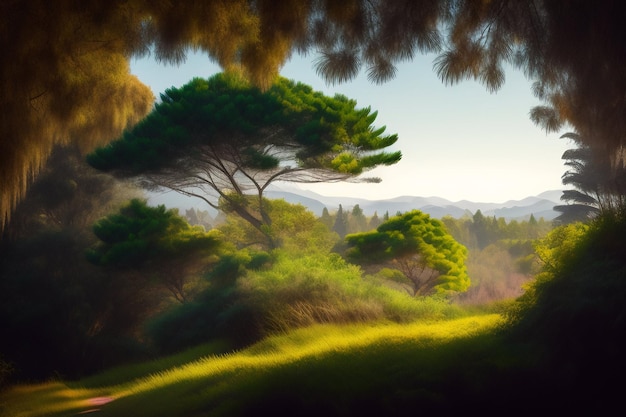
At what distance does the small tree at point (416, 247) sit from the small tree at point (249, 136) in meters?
1.82

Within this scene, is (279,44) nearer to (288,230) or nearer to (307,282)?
(307,282)

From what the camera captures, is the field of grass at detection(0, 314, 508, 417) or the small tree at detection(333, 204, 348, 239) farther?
the small tree at detection(333, 204, 348, 239)

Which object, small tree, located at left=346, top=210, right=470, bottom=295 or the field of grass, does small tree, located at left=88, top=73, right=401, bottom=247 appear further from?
the field of grass

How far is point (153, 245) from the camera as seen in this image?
11.9 metres

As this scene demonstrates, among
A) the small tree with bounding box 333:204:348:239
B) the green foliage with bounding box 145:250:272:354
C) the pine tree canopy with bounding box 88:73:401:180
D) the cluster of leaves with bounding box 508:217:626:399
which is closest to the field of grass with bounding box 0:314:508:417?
the cluster of leaves with bounding box 508:217:626:399

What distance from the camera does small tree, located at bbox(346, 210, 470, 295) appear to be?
45.4 ft

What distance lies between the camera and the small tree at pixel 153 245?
37.6 ft

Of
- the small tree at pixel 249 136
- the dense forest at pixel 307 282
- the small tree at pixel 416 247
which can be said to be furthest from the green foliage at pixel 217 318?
the small tree at pixel 416 247

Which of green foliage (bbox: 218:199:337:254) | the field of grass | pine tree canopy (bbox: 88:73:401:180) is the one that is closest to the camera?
the field of grass

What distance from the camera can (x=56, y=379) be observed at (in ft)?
31.9

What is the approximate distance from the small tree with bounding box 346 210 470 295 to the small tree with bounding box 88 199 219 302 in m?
4.37

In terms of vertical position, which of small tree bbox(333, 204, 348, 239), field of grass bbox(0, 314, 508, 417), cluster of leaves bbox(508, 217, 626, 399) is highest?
small tree bbox(333, 204, 348, 239)

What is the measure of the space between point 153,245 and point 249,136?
3.68 meters

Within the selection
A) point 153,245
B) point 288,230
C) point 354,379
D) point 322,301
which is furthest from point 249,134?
point 354,379
